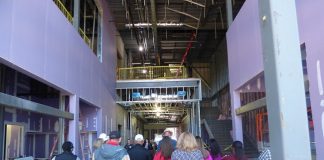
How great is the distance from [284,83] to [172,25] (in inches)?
642

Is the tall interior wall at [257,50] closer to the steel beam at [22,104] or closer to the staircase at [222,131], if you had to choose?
the steel beam at [22,104]

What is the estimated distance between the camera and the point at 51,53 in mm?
7371

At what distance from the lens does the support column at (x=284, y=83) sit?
125 centimetres

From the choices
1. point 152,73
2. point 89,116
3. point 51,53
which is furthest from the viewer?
point 152,73

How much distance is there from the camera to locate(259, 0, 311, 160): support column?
125 centimetres

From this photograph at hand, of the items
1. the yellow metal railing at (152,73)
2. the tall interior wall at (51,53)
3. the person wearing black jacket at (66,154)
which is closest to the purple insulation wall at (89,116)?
the tall interior wall at (51,53)

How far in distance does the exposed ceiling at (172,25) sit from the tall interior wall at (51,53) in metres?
2.49

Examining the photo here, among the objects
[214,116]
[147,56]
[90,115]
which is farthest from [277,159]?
[147,56]

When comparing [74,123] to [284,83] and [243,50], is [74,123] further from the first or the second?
[284,83]

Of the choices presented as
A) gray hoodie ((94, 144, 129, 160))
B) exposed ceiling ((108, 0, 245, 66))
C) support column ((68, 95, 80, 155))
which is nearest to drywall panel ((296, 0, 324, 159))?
gray hoodie ((94, 144, 129, 160))

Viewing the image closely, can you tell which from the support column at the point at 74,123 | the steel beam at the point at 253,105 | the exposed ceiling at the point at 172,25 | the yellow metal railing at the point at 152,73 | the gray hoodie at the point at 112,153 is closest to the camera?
the gray hoodie at the point at 112,153

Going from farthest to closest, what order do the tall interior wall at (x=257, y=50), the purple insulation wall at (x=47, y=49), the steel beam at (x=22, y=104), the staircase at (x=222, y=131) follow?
the staircase at (x=222, y=131)
the purple insulation wall at (x=47, y=49)
the steel beam at (x=22, y=104)
the tall interior wall at (x=257, y=50)

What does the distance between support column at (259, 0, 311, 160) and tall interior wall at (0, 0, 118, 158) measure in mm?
4420

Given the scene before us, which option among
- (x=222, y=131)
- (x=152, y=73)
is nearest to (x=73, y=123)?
(x=222, y=131)
